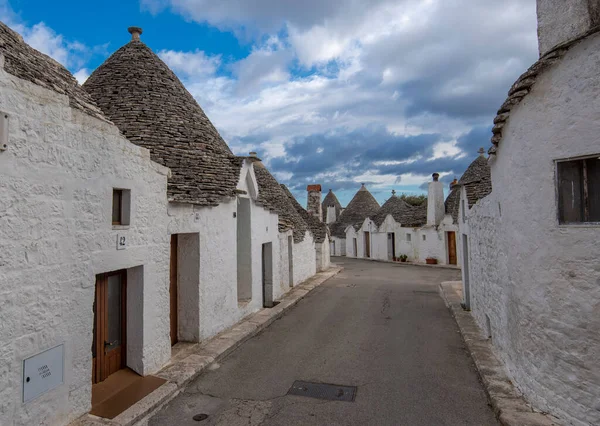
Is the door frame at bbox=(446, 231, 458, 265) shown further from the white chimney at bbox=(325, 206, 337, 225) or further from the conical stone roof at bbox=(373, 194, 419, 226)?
the white chimney at bbox=(325, 206, 337, 225)

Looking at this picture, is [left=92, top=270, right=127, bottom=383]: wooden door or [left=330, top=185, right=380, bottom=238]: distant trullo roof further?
[left=330, top=185, right=380, bottom=238]: distant trullo roof

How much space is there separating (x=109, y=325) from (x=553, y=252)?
625 centimetres

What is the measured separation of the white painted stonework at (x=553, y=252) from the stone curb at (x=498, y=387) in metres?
0.16

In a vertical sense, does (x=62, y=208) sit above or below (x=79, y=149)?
below

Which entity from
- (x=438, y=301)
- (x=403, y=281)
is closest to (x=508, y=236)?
(x=438, y=301)

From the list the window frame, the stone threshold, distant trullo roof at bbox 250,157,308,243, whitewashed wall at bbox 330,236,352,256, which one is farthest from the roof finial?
whitewashed wall at bbox 330,236,352,256

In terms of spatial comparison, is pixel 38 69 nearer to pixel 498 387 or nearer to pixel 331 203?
pixel 498 387

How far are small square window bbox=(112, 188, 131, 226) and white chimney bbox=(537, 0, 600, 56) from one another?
6.13 metres

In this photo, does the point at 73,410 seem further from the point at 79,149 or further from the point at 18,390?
the point at 79,149

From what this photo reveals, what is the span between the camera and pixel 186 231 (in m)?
7.50

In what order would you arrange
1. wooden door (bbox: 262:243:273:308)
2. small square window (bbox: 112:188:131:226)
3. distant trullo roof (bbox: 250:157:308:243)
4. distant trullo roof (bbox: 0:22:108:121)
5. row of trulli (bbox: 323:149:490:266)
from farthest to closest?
row of trulli (bbox: 323:149:490:266), distant trullo roof (bbox: 250:157:308:243), wooden door (bbox: 262:243:273:308), small square window (bbox: 112:188:131:226), distant trullo roof (bbox: 0:22:108:121)

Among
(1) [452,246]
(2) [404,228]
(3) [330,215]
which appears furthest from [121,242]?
(3) [330,215]

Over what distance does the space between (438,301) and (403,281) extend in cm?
505

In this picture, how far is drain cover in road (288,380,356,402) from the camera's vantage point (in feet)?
19.1
